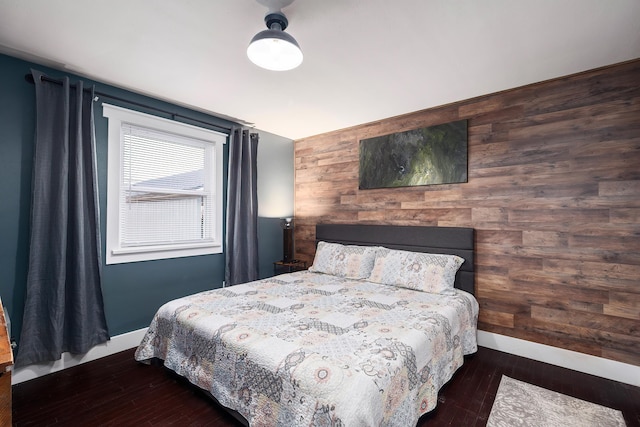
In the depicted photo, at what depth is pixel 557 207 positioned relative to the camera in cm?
257

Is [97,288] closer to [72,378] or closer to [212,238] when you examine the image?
[72,378]

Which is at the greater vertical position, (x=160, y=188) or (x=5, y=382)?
(x=160, y=188)

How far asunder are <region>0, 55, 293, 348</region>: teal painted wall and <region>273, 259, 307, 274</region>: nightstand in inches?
35.0

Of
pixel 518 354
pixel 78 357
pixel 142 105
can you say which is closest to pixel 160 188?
pixel 142 105

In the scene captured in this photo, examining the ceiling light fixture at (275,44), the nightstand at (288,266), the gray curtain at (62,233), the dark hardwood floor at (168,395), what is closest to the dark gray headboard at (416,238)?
the nightstand at (288,266)

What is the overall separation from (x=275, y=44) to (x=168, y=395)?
2.52m

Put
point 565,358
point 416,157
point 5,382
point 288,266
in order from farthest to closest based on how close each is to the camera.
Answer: point 288,266
point 416,157
point 565,358
point 5,382

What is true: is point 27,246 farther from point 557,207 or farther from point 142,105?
point 557,207

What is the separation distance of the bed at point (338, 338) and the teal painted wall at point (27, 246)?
0.75 meters

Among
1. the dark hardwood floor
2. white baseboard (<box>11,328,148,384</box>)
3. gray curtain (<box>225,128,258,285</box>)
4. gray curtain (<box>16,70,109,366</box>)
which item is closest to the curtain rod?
gray curtain (<box>16,70,109,366</box>)

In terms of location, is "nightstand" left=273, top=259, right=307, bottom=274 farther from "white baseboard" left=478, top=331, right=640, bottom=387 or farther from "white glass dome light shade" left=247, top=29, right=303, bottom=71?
"white glass dome light shade" left=247, top=29, right=303, bottom=71

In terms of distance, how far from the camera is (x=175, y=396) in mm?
2102

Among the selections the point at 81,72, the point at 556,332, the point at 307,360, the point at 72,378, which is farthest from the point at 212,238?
the point at 556,332

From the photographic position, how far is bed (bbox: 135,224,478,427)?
1.39 m
